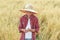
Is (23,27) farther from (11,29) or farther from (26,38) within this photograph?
(11,29)

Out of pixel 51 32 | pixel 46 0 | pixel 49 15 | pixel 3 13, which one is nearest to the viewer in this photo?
pixel 51 32

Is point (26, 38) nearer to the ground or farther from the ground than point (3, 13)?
nearer to the ground

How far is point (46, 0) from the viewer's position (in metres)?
6.89

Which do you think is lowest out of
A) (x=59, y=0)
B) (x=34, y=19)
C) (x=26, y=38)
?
(x=26, y=38)

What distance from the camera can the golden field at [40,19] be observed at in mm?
5461

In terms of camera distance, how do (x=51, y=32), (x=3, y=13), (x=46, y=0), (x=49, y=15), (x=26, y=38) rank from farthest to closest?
(x=46, y=0)
(x=3, y=13)
(x=49, y=15)
(x=51, y=32)
(x=26, y=38)

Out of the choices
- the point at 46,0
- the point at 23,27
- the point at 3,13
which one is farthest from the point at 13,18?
the point at 23,27

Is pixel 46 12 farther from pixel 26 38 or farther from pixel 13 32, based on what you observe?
pixel 26 38

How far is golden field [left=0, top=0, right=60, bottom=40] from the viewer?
5.46 meters

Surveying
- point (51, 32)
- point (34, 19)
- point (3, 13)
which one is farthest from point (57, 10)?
point (34, 19)

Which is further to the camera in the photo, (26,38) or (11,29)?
(11,29)

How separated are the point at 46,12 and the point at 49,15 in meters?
0.15

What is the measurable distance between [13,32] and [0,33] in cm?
25

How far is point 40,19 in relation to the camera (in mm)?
5926
